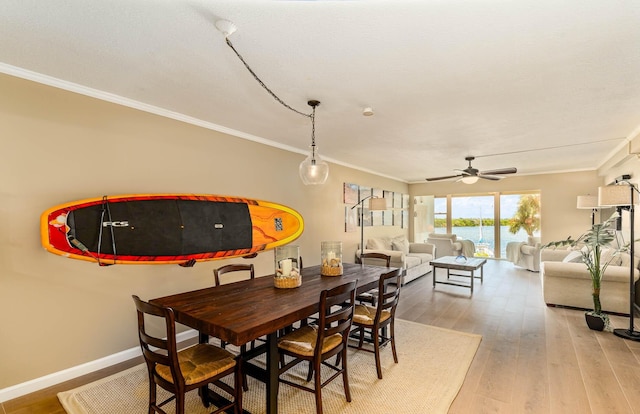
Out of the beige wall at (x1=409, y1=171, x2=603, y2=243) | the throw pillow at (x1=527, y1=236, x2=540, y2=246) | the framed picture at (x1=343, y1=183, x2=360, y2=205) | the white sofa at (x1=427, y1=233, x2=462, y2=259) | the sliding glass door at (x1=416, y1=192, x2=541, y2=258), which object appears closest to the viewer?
the framed picture at (x1=343, y1=183, x2=360, y2=205)

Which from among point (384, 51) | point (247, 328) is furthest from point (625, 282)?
point (247, 328)

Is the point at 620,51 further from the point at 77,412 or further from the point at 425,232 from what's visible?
the point at 425,232

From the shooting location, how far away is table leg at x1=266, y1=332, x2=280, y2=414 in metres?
1.83

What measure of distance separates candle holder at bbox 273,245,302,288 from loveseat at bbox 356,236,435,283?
10.4 feet

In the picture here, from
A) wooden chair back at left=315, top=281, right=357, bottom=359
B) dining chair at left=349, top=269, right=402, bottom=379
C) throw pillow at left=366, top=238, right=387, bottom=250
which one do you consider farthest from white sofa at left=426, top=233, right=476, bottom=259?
wooden chair back at left=315, top=281, right=357, bottom=359

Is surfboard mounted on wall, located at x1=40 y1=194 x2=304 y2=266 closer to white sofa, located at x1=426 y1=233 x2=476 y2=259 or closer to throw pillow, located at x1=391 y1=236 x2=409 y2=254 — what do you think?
throw pillow, located at x1=391 y1=236 x2=409 y2=254

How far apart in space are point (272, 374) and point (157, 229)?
1717 mm

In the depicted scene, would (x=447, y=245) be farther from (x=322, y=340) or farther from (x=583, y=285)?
(x=322, y=340)

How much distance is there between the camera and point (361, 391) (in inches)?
91.4

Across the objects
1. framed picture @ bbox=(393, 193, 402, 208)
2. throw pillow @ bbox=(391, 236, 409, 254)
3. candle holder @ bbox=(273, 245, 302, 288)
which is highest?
framed picture @ bbox=(393, 193, 402, 208)

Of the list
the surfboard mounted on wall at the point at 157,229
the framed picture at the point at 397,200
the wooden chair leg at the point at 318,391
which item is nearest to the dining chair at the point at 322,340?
the wooden chair leg at the point at 318,391

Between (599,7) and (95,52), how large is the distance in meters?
2.93

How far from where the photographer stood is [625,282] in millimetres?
3859

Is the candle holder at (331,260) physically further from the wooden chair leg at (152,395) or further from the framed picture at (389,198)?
the framed picture at (389,198)
